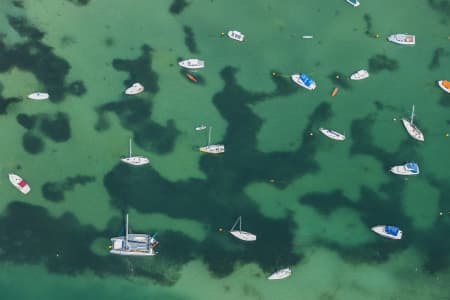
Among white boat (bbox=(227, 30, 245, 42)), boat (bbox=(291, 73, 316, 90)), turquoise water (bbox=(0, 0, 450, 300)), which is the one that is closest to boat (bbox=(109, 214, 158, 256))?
turquoise water (bbox=(0, 0, 450, 300))

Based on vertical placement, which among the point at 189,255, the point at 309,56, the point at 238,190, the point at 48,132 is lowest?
the point at 189,255

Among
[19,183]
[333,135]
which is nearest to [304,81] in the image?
[333,135]

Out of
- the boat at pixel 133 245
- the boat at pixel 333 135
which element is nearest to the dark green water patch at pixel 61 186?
the boat at pixel 133 245

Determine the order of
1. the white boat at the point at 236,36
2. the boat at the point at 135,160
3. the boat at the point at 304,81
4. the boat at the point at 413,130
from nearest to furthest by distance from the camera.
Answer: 1. the boat at the point at 135,160
2. the boat at the point at 413,130
3. the boat at the point at 304,81
4. the white boat at the point at 236,36

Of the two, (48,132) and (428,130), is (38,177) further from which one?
(428,130)

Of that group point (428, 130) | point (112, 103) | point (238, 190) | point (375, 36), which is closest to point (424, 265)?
point (428, 130)

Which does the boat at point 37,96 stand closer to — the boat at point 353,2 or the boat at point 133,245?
the boat at point 133,245
